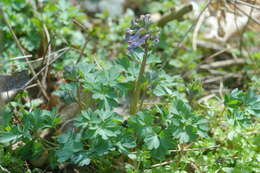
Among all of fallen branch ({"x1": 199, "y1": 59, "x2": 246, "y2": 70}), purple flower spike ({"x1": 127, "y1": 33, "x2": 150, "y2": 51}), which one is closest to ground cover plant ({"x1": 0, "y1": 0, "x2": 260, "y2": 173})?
purple flower spike ({"x1": 127, "y1": 33, "x2": 150, "y2": 51})

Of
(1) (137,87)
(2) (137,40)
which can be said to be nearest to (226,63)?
(1) (137,87)

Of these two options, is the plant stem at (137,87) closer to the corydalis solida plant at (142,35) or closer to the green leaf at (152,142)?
the corydalis solida plant at (142,35)

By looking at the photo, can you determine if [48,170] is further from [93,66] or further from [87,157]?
[93,66]

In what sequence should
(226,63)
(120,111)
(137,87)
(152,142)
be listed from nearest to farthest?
(152,142)
(137,87)
(120,111)
(226,63)

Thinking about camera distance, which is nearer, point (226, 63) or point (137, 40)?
point (137, 40)

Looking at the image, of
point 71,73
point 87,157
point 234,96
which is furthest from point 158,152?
point 71,73

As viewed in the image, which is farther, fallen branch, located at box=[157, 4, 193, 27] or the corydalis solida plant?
fallen branch, located at box=[157, 4, 193, 27]

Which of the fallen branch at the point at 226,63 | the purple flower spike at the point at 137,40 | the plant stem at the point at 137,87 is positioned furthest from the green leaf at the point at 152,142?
the fallen branch at the point at 226,63

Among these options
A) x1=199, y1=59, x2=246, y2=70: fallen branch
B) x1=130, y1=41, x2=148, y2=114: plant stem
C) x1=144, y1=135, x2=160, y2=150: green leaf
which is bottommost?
x1=199, y1=59, x2=246, y2=70: fallen branch

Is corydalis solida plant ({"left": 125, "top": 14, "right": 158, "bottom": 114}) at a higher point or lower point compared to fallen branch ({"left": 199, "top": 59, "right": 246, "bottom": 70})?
higher

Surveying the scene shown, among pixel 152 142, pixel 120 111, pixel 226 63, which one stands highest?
pixel 152 142

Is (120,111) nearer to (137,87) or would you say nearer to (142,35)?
(137,87)

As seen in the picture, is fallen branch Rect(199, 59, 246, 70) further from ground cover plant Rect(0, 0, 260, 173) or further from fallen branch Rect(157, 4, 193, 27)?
fallen branch Rect(157, 4, 193, 27)
